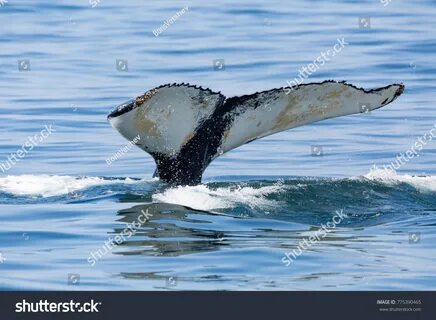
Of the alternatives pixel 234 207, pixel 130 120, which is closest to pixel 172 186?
pixel 234 207

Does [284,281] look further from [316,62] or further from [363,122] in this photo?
[316,62]

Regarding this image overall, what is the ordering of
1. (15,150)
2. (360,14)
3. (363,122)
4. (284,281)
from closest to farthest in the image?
(284,281) → (15,150) → (363,122) → (360,14)

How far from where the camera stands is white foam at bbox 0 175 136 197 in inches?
513

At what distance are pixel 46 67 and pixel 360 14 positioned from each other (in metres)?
9.90

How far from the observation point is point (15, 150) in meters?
17.1
